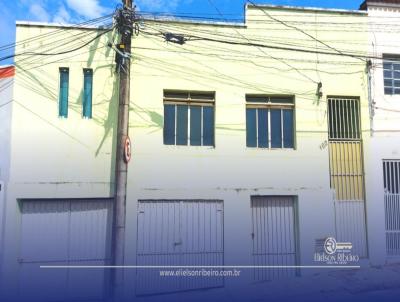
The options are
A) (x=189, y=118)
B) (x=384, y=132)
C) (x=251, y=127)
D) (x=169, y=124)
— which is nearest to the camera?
(x=169, y=124)

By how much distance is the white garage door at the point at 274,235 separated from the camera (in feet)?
32.7

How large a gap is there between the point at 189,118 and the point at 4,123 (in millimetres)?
4184

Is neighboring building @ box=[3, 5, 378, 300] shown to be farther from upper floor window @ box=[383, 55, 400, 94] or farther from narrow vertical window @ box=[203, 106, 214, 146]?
upper floor window @ box=[383, 55, 400, 94]

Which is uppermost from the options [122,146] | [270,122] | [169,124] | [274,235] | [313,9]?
[313,9]

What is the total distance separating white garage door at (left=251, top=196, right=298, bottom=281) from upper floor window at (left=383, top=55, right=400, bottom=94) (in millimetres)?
4154

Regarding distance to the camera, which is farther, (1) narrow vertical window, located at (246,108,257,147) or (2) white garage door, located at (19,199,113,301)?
(1) narrow vertical window, located at (246,108,257,147)

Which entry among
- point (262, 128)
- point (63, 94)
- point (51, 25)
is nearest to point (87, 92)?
point (63, 94)

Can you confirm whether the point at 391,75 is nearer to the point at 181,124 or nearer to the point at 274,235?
the point at 274,235

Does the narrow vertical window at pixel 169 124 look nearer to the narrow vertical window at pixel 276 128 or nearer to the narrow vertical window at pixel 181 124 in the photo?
the narrow vertical window at pixel 181 124

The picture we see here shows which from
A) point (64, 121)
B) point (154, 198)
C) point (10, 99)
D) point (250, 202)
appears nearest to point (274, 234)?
point (250, 202)

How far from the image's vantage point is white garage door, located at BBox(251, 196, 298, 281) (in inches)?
392

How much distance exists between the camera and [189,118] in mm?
10086

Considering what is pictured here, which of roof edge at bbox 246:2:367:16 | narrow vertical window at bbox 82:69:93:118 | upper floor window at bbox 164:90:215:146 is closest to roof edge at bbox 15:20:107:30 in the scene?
narrow vertical window at bbox 82:69:93:118

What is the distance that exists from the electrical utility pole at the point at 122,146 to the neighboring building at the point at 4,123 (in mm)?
2397
